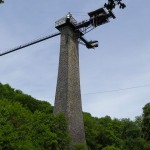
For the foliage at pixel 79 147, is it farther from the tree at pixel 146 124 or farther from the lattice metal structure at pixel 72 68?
the tree at pixel 146 124

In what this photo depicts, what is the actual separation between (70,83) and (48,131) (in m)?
11.2

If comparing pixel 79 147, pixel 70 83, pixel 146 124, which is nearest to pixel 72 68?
pixel 70 83

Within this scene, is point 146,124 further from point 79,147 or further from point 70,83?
point 79,147

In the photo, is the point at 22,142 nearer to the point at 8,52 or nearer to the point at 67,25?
the point at 67,25

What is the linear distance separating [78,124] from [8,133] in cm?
1612

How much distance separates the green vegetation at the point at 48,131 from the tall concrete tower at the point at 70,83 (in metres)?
2.75

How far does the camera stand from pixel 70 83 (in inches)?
1860

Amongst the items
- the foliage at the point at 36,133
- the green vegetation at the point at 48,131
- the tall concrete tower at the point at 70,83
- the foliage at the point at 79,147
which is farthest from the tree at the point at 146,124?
the foliage at the point at 36,133

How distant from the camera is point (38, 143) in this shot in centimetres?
3591

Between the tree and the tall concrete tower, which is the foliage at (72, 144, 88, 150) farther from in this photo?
the tree

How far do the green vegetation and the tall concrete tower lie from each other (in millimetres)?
2752

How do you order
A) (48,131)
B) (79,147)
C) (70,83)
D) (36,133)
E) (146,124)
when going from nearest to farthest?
(36,133) < (48,131) < (79,147) < (70,83) < (146,124)

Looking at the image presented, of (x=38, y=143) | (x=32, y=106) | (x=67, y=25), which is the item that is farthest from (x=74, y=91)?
(x=32, y=106)

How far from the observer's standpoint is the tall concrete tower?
4556 cm
